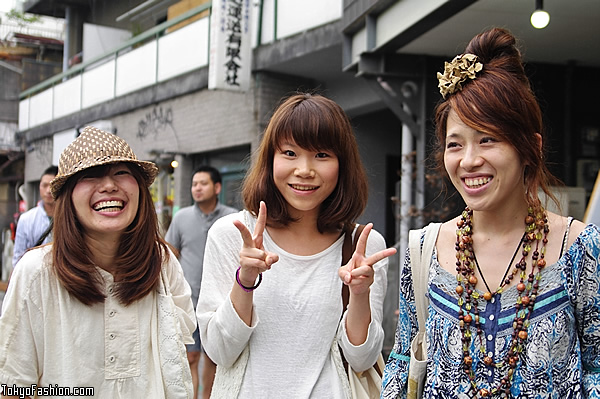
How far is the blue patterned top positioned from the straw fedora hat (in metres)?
1.41

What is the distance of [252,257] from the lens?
7.54 feet

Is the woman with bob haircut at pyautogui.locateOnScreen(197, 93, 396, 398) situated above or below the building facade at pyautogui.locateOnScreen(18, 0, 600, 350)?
below

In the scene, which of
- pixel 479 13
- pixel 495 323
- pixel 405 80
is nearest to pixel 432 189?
pixel 405 80

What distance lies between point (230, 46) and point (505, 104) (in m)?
7.78

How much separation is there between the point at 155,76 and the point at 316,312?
10639 millimetres

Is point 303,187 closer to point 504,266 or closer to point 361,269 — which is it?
point 361,269

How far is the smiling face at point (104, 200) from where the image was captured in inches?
97.3

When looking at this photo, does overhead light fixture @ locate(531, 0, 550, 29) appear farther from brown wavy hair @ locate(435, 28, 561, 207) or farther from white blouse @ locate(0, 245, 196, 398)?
white blouse @ locate(0, 245, 196, 398)

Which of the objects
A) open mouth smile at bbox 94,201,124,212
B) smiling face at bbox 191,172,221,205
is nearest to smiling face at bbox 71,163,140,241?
open mouth smile at bbox 94,201,124,212

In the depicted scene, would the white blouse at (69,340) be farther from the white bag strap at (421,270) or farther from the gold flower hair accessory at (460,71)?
the gold flower hair accessory at (460,71)

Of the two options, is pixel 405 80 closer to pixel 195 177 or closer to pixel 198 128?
pixel 195 177

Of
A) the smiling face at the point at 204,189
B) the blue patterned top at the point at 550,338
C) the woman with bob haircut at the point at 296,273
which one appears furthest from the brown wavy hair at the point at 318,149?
the smiling face at the point at 204,189

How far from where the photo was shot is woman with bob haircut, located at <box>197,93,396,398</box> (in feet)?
7.80

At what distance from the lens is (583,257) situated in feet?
5.93
